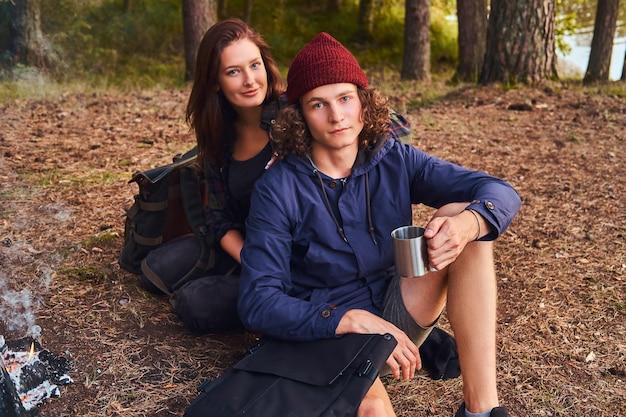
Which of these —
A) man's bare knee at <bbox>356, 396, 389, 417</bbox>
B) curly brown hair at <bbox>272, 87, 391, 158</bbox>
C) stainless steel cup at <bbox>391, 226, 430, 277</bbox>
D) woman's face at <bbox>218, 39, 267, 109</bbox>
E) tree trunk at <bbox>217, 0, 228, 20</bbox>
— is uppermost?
tree trunk at <bbox>217, 0, 228, 20</bbox>

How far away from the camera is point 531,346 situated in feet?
11.1

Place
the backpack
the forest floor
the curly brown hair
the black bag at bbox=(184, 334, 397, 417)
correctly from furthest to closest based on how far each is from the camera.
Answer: the backpack
the forest floor
the curly brown hair
the black bag at bbox=(184, 334, 397, 417)

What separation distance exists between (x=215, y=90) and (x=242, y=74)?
0.60 ft

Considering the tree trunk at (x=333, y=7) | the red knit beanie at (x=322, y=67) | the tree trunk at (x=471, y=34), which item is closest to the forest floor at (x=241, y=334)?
the red knit beanie at (x=322, y=67)

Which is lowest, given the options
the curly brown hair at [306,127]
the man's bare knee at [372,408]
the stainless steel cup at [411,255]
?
the man's bare knee at [372,408]

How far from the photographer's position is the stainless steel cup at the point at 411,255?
95.0 inches

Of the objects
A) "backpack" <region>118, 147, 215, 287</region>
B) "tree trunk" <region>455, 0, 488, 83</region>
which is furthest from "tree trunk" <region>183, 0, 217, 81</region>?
"backpack" <region>118, 147, 215, 287</region>

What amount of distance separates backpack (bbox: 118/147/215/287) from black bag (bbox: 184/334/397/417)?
120 cm

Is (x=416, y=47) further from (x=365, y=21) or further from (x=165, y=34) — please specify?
(x=165, y=34)

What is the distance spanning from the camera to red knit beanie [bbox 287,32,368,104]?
2762mm

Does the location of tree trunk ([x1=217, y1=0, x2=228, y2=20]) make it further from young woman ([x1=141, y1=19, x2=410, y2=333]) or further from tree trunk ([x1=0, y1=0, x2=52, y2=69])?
young woman ([x1=141, y1=19, x2=410, y2=333])

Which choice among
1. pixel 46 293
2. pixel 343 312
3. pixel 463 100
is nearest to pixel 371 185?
pixel 343 312

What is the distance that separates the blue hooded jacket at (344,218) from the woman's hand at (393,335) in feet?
0.51

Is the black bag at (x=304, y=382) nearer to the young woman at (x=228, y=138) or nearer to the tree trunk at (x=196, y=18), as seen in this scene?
the young woman at (x=228, y=138)
